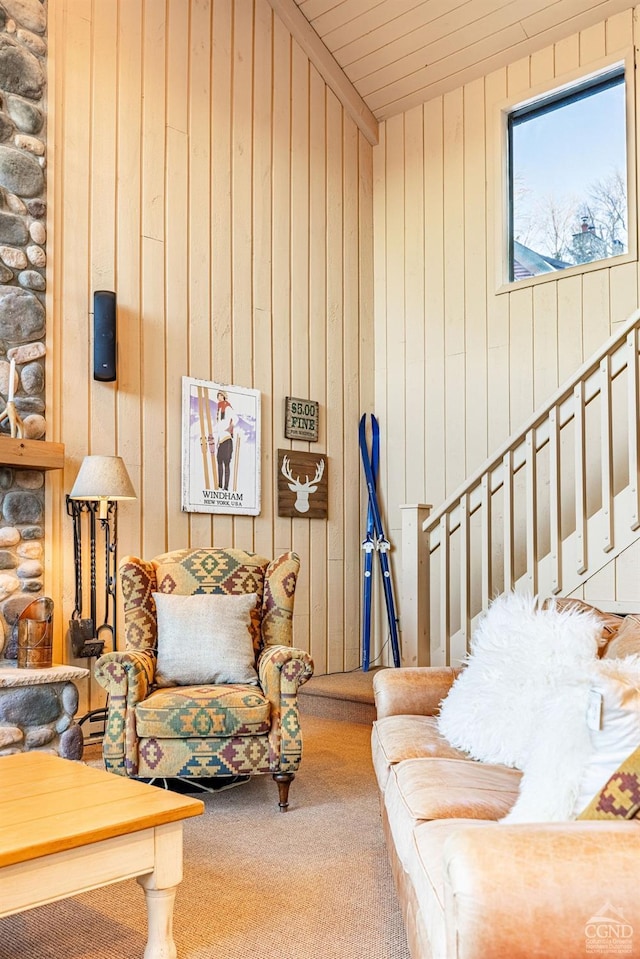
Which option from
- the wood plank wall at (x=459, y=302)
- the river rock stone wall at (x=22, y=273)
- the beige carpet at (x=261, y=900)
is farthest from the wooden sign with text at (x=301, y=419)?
the beige carpet at (x=261, y=900)

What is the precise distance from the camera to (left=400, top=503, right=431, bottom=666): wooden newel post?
454 centimetres

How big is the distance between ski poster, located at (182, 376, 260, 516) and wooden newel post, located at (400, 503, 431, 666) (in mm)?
1055

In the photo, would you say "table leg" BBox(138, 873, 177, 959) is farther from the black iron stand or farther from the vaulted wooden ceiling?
the vaulted wooden ceiling

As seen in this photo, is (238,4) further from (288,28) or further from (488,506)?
(488,506)

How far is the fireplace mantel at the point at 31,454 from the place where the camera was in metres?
3.78

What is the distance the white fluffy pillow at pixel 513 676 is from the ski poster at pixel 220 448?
272 cm

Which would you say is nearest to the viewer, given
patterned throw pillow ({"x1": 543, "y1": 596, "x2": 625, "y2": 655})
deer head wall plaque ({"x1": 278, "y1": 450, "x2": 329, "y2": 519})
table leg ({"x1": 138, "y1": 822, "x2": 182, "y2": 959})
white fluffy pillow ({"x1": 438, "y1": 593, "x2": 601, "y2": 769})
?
table leg ({"x1": 138, "y1": 822, "x2": 182, "y2": 959})

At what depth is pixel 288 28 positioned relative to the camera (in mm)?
5613

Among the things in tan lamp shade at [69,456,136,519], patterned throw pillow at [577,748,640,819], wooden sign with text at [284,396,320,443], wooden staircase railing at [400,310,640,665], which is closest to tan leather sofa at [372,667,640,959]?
patterned throw pillow at [577,748,640,819]

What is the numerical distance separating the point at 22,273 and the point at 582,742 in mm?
3610

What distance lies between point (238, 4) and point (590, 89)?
7.34ft

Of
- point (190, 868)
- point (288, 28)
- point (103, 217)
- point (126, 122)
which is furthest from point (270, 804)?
point (288, 28)

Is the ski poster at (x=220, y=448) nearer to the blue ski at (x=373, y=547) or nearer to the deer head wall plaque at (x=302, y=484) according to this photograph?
the deer head wall plaque at (x=302, y=484)

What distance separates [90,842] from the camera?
1.74 m
